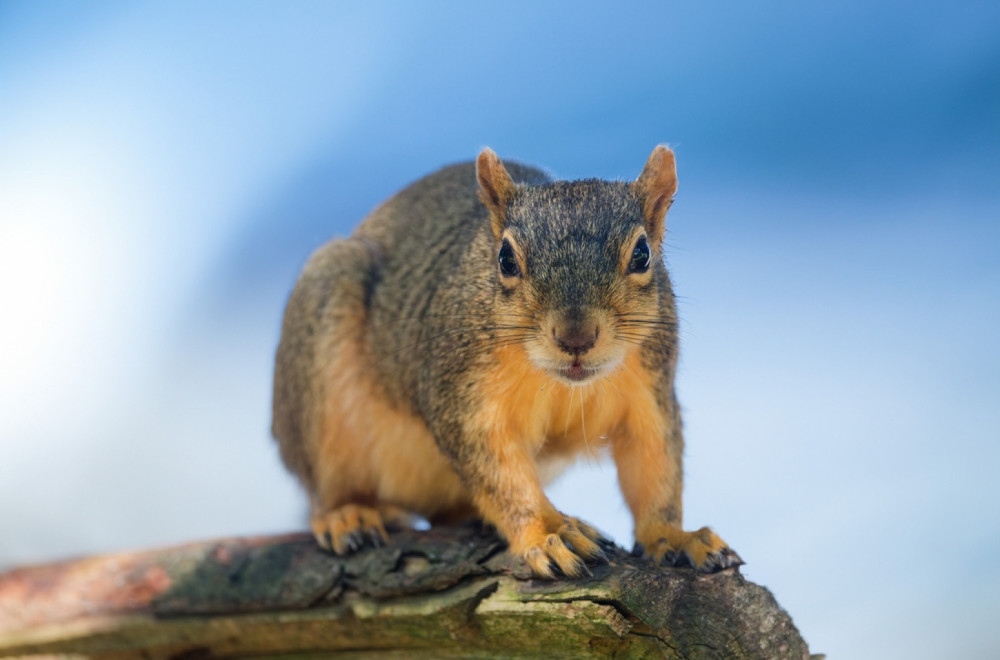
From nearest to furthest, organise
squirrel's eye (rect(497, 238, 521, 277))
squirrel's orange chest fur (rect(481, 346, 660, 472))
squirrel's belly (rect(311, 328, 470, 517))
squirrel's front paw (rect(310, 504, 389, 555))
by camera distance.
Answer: squirrel's eye (rect(497, 238, 521, 277)) < squirrel's orange chest fur (rect(481, 346, 660, 472)) < squirrel's front paw (rect(310, 504, 389, 555)) < squirrel's belly (rect(311, 328, 470, 517))

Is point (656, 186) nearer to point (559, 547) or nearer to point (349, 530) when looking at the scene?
point (559, 547)

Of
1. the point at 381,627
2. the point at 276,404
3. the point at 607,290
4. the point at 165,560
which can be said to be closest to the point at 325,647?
the point at 381,627

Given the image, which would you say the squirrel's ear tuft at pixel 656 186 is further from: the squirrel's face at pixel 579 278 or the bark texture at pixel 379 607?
the bark texture at pixel 379 607

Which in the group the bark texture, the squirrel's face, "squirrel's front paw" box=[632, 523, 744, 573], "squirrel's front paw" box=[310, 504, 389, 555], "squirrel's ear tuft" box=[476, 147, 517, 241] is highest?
"squirrel's ear tuft" box=[476, 147, 517, 241]

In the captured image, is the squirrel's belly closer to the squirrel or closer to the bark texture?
the squirrel

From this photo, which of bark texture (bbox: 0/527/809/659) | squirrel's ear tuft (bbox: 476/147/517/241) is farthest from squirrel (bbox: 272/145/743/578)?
bark texture (bbox: 0/527/809/659)

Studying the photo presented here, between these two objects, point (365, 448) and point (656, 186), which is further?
point (365, 448)

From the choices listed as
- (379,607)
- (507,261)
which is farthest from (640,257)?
(379,607)

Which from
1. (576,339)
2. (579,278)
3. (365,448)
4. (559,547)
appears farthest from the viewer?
(365,448)
